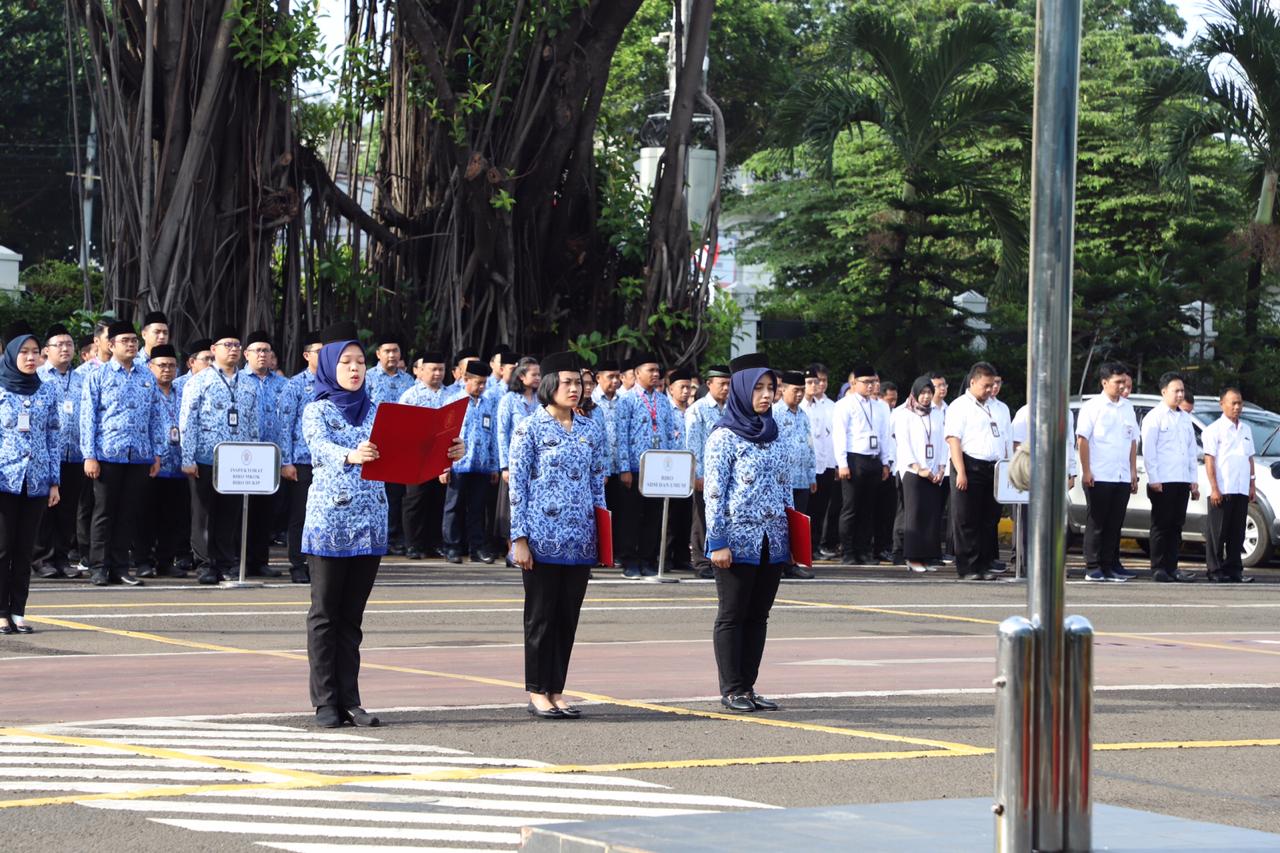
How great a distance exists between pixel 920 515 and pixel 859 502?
96 centimetres

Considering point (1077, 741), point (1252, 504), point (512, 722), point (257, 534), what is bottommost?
point (512, 722)

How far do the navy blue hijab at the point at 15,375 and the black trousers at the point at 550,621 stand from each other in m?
4.60

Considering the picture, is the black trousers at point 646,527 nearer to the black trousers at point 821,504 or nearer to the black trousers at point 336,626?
the black trousers at point 821,504

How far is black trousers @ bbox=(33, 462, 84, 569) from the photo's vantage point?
1714 cm

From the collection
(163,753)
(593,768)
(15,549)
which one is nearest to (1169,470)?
(15,549)

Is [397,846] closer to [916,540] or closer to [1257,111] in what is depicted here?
[916,540]

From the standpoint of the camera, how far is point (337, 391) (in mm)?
10188

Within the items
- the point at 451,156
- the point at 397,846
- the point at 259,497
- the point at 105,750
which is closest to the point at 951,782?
the point at 397,846

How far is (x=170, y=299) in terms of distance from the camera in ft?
66.9

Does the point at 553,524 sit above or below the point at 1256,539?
below

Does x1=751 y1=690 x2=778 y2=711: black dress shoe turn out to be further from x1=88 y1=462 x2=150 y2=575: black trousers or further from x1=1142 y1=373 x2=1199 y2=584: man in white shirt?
x1=1142 y1=373 x2=1199 y2=584: man in white shirt

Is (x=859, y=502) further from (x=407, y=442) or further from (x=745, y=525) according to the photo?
(x=407, y=442)

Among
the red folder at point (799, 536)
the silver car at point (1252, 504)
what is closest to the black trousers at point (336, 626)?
the red folder at point (799, 536)

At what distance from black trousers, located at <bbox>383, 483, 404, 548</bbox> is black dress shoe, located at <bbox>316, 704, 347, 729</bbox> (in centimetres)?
1010
